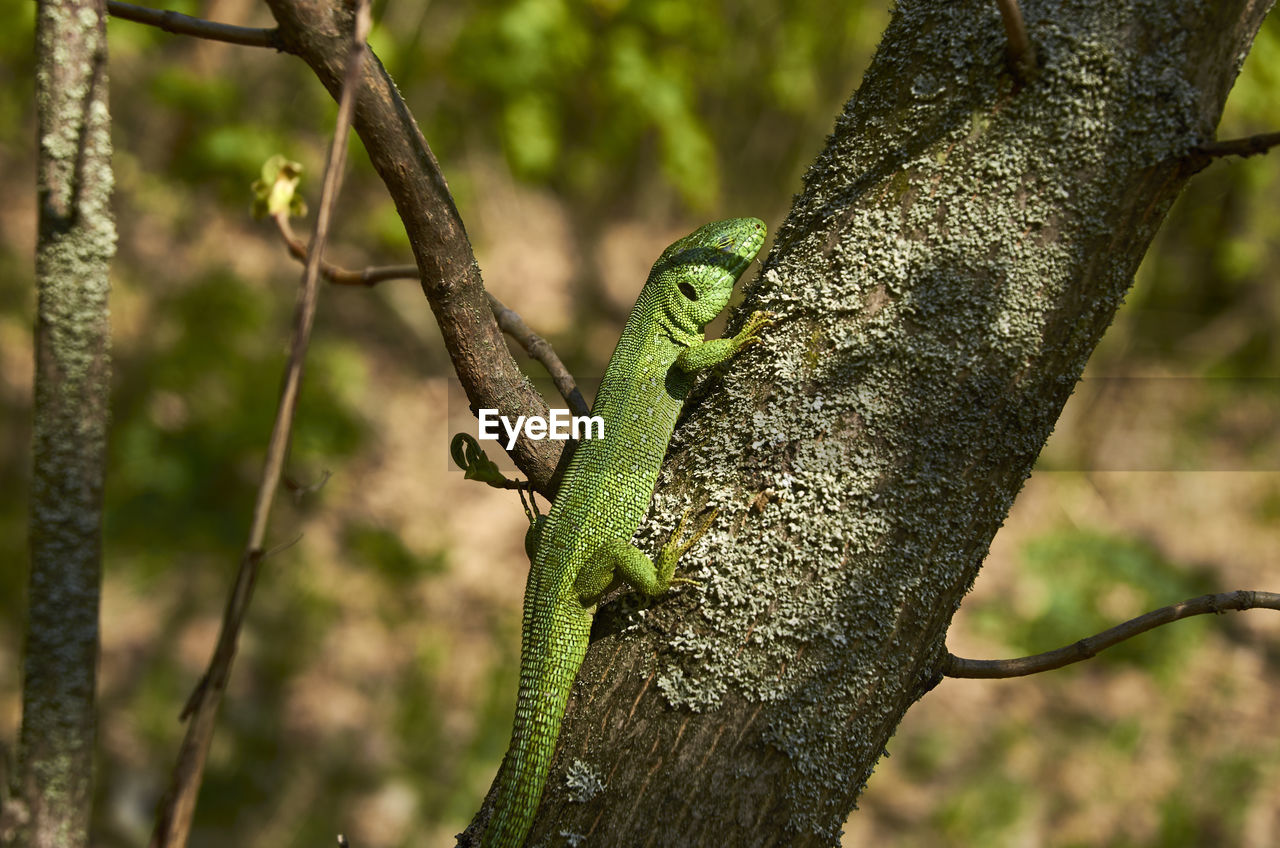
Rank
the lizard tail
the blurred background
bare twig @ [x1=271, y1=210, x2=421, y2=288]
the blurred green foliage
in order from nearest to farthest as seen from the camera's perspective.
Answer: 1. the lizard tail
2. bare twig @ [x1=271, y1=210, x2=421, y2=288]
3. the blurred background
4. the blurred green foliage

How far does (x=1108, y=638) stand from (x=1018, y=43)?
1.11 metres

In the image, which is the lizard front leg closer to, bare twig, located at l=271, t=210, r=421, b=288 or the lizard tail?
the lizard tail

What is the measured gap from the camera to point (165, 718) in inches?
203

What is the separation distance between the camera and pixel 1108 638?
1.62 metres

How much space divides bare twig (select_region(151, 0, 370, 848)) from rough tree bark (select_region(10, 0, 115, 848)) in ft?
1.36

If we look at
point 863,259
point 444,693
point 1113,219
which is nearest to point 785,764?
point 863,259

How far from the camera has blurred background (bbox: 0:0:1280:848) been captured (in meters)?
4.86

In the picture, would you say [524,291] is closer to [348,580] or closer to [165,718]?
[348,580]

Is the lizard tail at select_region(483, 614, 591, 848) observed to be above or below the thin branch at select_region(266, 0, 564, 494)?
below

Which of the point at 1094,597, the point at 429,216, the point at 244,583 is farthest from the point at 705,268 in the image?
the point at 1094,597

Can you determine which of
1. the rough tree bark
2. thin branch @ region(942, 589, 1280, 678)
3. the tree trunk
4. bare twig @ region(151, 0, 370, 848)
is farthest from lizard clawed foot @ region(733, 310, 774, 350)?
the rough tree bark

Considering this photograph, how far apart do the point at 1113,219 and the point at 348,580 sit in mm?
5819

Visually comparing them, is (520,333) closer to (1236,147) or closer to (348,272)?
(348,272)

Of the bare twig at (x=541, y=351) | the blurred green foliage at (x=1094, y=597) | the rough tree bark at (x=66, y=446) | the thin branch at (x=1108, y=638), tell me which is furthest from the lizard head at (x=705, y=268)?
the blurred green foliage at (x=1094, y=597)
